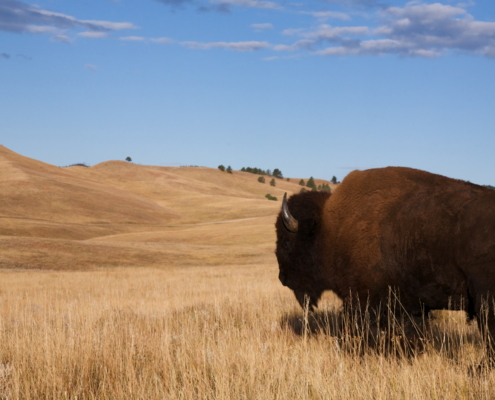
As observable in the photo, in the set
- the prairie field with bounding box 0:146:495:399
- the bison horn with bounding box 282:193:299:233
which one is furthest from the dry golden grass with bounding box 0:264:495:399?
the bison horn with bounding box 282:193:299:233

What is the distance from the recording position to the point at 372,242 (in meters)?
5.47

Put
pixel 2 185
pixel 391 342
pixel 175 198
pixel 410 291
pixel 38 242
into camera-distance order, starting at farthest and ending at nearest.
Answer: pixel 175 198, pixel 2 185, pixel 38 242, pixel 391 342, pixel 410 291

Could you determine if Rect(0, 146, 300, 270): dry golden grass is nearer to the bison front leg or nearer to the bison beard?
the bison beard

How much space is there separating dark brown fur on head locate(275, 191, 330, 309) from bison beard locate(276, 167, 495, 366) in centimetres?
1

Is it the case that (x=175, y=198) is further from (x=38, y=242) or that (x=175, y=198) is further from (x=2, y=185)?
(x=38, y=242)

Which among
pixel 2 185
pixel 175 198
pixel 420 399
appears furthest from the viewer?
pixel 175 198

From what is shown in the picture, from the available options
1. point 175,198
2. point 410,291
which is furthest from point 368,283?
point 175,198

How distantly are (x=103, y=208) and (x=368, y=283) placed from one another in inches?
3126

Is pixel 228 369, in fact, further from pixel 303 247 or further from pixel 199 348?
pixel 303 247

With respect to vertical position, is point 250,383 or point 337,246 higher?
point 337,246

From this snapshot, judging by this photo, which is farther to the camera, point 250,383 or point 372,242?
point 372,242


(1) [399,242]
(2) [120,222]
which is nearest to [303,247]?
(1) [399,242]

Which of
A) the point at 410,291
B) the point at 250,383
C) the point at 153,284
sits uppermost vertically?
the point at 410,291

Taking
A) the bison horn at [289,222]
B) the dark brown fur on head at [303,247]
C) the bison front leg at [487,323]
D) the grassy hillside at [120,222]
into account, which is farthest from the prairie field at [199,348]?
the grassy hillside at [120,222]
